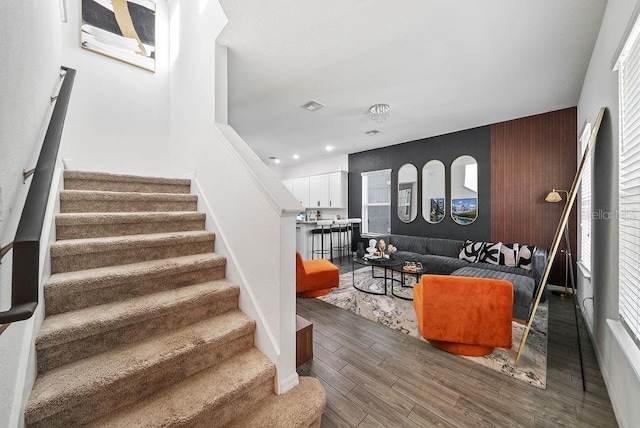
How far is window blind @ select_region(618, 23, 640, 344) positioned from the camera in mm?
1322

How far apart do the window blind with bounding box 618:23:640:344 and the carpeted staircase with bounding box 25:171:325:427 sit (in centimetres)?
189

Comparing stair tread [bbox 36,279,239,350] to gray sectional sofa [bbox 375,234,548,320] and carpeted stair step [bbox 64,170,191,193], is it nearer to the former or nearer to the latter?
carpeted stair step [bbox 64,170,191,193]

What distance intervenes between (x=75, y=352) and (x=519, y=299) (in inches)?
152

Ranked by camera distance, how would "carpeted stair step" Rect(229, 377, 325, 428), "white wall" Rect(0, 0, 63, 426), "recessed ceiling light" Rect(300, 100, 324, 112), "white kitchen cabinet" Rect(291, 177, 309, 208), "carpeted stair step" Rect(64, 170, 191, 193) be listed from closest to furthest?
"white wall" Rect(0, 0, 63, 426) → "carpeted stair step" Rect(229, 377, 325, 428) → "carpeted stair step" Rect(64, 170, 191, 193) → "recessed ceiling light" Rect(300, 100, 324, 112) → "white kitchen cabinet" Rect(291, 177, 309, 208)

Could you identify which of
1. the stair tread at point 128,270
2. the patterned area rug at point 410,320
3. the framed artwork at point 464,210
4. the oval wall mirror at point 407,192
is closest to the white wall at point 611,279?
the patterned area rug at point 410,320

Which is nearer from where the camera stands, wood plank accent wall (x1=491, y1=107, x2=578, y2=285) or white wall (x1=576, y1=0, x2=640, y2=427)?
white wall (x1=576, y1=0, x2=640, y2=427)

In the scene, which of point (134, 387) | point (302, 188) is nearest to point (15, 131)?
point (134, 387)

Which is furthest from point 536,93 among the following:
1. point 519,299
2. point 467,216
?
point 519,299

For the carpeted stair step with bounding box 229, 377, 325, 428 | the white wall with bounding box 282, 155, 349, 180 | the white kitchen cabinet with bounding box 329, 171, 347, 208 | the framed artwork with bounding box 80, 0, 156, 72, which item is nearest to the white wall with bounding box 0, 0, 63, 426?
the carpeted stair step with bounding box 229, 377, 325, 428

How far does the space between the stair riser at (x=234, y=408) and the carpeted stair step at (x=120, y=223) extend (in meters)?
1.46

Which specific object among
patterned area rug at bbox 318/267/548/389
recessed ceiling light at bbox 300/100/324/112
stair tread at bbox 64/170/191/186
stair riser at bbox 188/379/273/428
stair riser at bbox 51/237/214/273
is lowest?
patterned area rug at bbox 318/267/548/389

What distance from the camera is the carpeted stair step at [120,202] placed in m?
1.85

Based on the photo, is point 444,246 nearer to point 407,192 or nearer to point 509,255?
point 509,255

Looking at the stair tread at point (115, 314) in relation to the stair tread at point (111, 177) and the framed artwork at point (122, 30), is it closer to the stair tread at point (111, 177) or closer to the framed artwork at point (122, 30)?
the stair tread at point (111, 177)
